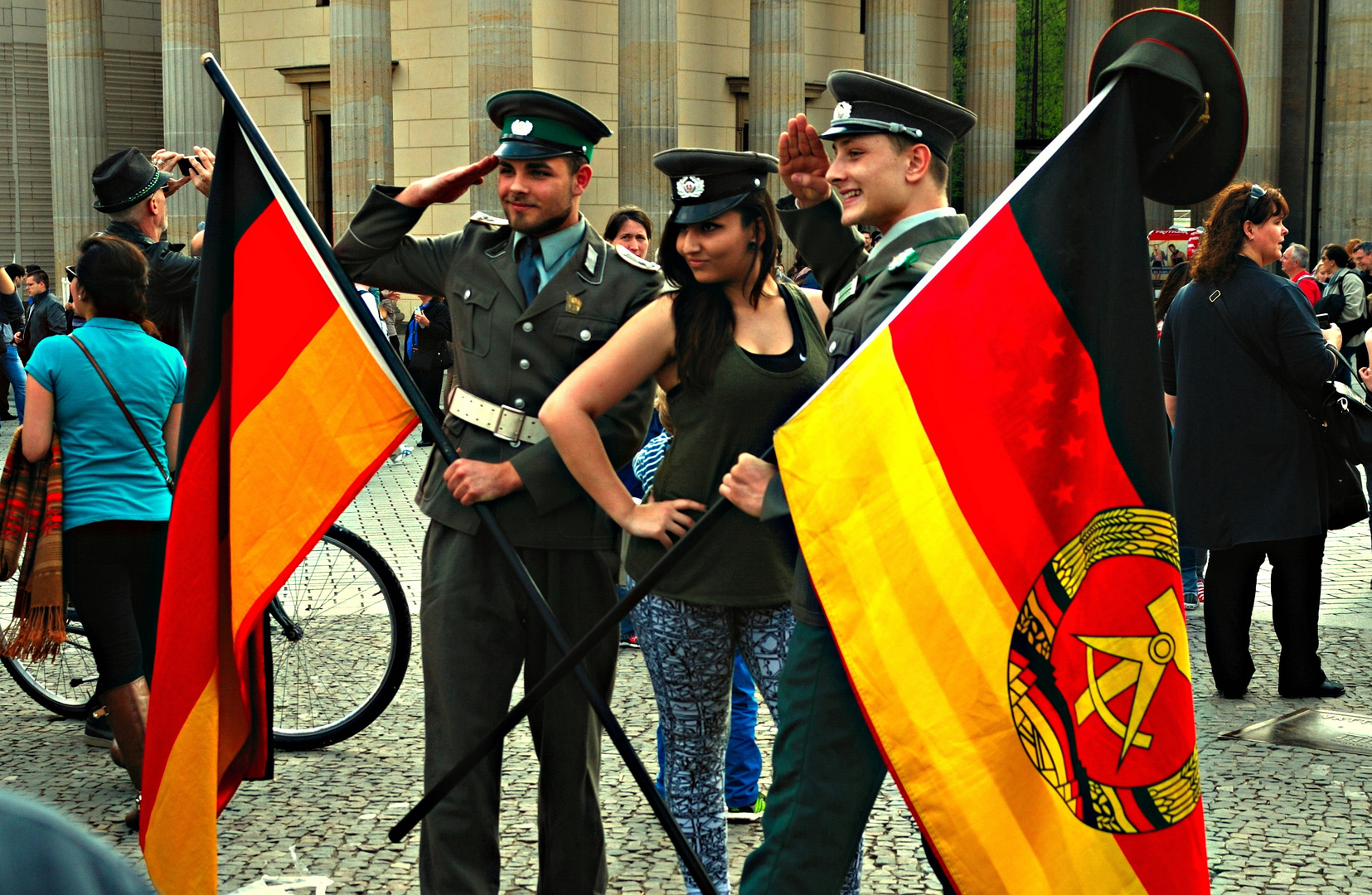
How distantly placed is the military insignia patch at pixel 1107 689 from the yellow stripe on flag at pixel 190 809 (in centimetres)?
206

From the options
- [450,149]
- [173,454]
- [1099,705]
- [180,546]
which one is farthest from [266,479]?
[450,149]

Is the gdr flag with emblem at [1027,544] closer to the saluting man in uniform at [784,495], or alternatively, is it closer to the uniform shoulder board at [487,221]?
the saluting man in uniform at [784,495]

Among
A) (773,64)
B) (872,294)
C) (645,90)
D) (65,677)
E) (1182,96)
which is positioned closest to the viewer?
(1182,96)

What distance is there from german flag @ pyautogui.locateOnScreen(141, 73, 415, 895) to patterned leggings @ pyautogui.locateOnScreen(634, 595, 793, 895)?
2.92 ft

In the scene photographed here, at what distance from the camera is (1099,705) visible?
284 cm

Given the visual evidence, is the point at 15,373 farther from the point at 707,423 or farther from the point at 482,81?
the point at 707,423

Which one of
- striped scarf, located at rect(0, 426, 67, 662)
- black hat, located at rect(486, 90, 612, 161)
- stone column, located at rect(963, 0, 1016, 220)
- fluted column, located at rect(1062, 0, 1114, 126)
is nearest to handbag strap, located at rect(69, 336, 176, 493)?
striped scarf, located at rect(0, 426, 67, 662)

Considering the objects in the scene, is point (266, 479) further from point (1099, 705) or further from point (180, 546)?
point (1099, 705)

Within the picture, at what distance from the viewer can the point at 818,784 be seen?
3.00 meters

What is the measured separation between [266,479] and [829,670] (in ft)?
5.54

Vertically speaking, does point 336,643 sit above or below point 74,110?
below

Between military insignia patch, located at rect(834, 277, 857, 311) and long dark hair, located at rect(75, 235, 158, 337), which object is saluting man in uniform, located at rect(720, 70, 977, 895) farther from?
long dark hair, located at rect(75, 235, 158, 337)

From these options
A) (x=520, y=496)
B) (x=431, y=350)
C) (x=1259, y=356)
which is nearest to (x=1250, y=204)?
(x=1259, y=356)

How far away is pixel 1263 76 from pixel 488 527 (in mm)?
31188
